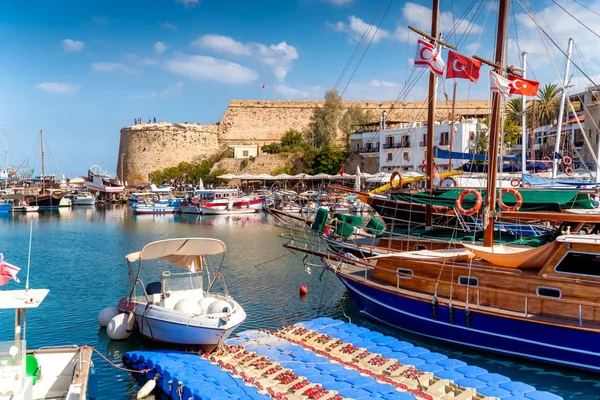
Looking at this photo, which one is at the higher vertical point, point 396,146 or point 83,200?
point 396,146

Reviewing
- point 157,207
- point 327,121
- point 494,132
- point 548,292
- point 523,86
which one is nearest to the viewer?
point 548,292

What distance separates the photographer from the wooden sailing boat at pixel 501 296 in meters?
12.9

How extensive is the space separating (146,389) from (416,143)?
4847 centimetres

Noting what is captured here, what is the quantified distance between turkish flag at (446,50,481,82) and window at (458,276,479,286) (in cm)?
559

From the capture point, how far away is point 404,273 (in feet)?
53.3

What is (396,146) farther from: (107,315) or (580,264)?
(580,264)

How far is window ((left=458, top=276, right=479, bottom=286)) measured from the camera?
14.7 metres

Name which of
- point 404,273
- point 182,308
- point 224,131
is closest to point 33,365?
point 182,308

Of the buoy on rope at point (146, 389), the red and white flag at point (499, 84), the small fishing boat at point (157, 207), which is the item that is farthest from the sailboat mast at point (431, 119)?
the small fishing boat at point (157, 207)

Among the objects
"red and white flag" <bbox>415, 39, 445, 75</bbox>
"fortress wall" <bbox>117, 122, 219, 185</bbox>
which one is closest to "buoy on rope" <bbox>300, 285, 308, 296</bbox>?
"red and white flag" <bbox>415, 39, 445, 75</bbox>

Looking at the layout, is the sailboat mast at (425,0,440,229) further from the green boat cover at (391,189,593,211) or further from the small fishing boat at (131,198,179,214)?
the small fishing boat at (131,198,179,214)

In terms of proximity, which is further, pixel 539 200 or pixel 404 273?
pixel 539 200

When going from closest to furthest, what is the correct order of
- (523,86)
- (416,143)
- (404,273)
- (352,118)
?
(523,86)
(404,273)
(416,143)
(352,118)

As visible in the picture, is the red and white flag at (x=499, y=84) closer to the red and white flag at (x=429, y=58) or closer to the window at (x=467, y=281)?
the red and white flag at (x=429, y=58)
